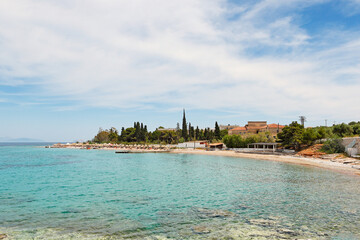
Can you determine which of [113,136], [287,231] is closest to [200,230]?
[287,231]

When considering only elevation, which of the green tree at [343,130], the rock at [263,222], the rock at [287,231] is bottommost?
the rock at [263,222]

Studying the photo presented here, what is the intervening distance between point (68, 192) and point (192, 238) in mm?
17037

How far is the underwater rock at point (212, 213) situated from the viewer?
1596 centimetres

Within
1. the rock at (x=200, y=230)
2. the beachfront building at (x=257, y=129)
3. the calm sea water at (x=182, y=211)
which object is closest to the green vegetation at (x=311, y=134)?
the beachfront building at (x=257, y=129)

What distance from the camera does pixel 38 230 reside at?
13359 mm

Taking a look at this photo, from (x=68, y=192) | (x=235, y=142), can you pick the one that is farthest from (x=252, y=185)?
(x=235, y=142)

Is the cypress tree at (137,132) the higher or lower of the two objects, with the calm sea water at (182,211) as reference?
higher

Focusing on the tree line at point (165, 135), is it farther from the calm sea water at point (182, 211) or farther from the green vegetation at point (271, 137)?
the calm sea water at point (182, 211)

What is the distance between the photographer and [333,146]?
192 feet

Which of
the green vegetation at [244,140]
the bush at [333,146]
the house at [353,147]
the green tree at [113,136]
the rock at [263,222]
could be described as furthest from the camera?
the green tree at [113,136]

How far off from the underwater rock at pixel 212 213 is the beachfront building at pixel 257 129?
105609mm

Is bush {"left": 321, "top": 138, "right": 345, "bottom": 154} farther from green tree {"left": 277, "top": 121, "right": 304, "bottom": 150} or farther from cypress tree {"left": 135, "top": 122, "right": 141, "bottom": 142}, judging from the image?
cypress tree {"left": 135, "top": 122, "right": 141, "bottom": 142}

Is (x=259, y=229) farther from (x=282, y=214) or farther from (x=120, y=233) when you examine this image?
(x=120, y=233)

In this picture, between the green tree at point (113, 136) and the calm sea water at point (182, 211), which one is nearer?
the calm sea water at point (182, 211)
